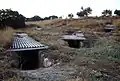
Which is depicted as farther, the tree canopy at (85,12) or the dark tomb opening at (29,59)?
the tree canopy at (85,12)

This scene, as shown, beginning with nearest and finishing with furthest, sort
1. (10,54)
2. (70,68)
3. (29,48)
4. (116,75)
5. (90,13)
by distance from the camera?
1. (116,75)
2. (70,68)
3. (10,54)
4. (29,48)
5. (90,13)

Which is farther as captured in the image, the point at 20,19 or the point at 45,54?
the point at 20,19

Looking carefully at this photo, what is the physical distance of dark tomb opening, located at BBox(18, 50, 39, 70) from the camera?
11.0 m

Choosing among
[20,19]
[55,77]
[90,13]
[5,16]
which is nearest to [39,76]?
[55,77]

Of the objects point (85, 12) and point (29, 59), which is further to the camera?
point (85, 12)

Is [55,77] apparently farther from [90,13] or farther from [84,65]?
[90,13]

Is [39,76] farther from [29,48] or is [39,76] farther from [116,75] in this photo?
[29,48]

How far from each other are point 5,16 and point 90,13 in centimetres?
2896

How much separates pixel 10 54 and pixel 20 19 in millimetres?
20586

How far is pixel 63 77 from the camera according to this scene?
23.2 ft

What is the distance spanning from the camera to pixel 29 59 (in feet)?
37.5

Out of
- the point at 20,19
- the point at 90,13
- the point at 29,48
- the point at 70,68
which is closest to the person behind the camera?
the point at 70,68

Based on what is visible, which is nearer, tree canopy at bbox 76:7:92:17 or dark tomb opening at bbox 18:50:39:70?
dark tomb opening at bbox 18:50:39:70

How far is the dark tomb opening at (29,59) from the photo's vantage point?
11.0m
